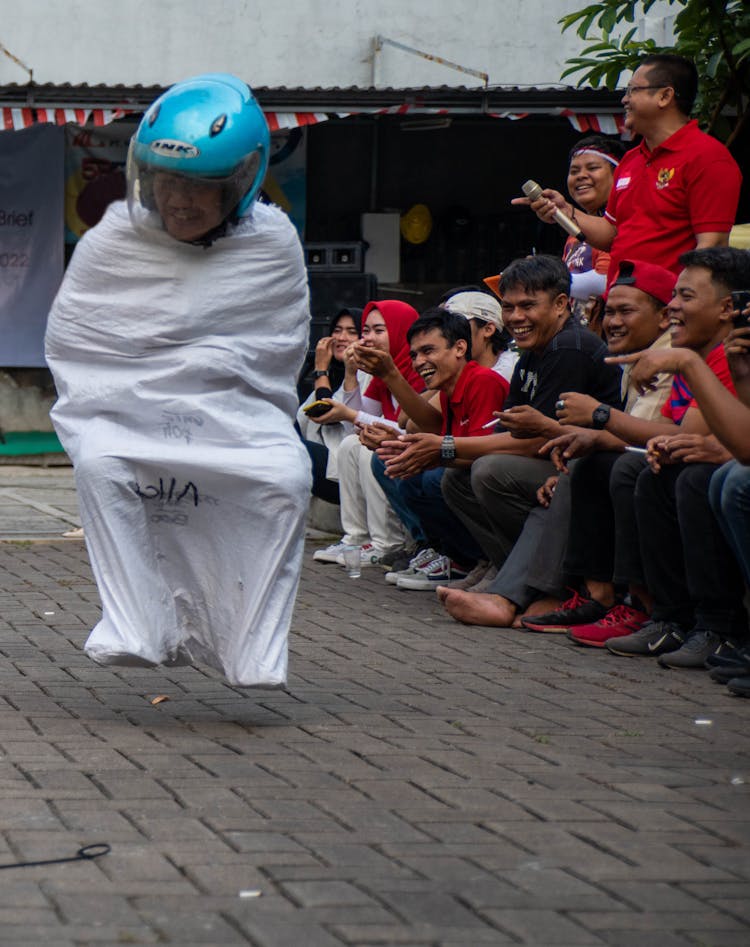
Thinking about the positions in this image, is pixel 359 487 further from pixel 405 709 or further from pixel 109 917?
pixel 109 917

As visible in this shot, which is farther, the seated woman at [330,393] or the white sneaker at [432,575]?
the seated woman at [330,393]

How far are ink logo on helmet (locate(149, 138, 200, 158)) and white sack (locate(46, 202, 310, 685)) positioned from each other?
0.31 meters

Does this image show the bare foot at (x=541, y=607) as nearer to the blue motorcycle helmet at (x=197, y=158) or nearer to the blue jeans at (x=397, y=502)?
the blue jeans at (x=397, y=502)

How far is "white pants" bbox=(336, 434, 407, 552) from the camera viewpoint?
9.72 meters

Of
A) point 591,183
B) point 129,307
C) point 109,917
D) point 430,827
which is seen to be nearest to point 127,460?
point 129,307

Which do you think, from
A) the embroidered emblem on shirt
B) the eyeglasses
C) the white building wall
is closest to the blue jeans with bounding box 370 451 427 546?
the embroidered emblem on shirt

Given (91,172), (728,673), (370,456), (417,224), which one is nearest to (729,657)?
(728,673)

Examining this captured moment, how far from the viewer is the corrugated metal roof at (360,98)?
13055 millimetres

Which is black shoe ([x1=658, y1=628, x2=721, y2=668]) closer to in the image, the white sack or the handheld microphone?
the white sack

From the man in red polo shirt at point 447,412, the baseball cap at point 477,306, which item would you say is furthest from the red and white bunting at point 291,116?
the man in red polo shirt at point 447,412

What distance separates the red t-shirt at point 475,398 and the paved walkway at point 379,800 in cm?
155

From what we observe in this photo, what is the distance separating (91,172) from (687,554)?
32.3 ft

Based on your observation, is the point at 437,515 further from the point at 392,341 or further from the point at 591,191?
the point at 591,191

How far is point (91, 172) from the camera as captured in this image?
1520 cm
